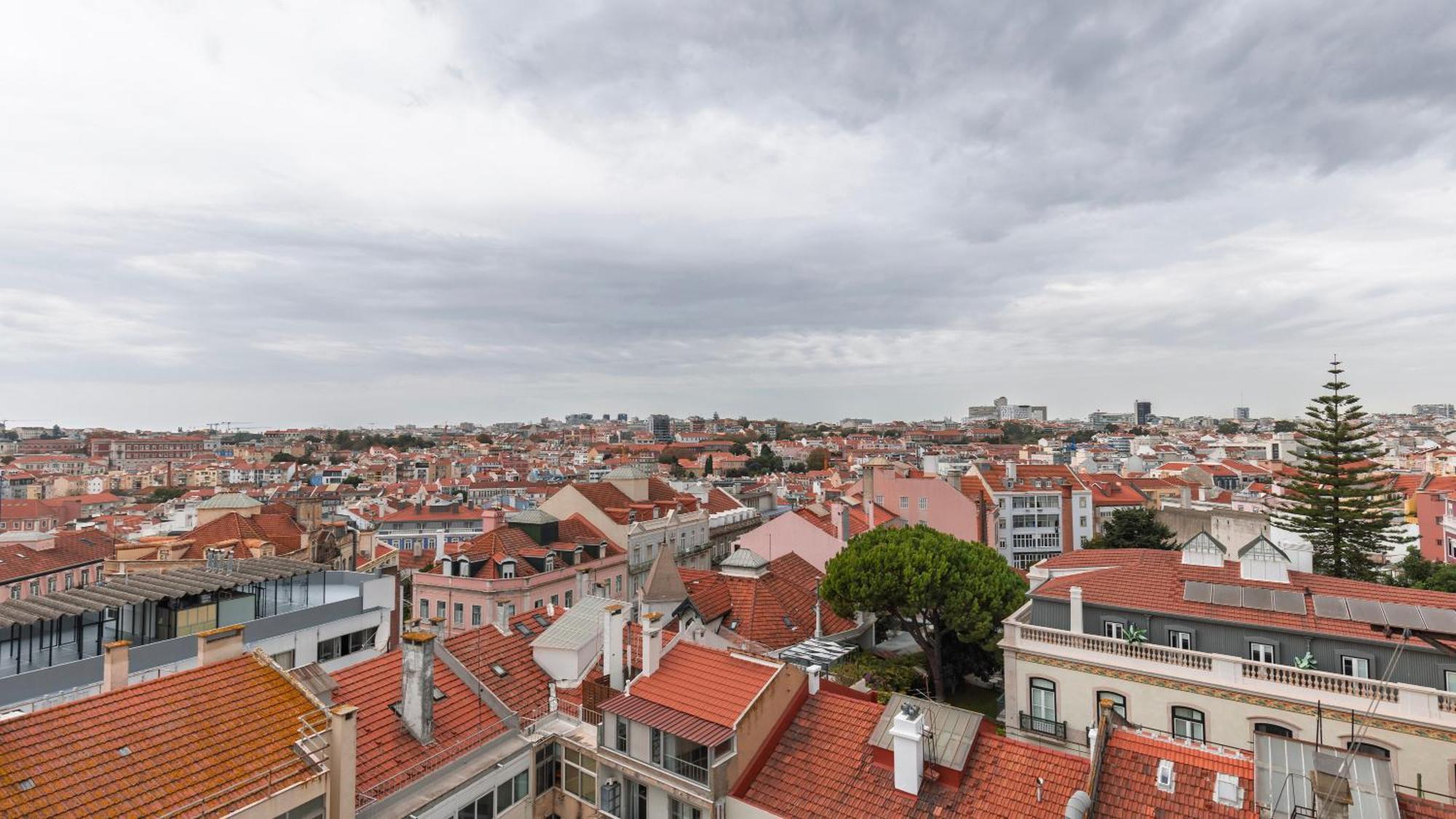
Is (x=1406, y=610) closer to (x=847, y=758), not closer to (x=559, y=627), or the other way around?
(x=847, y=758)

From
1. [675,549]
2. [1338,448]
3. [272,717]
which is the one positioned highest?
[1338,448]

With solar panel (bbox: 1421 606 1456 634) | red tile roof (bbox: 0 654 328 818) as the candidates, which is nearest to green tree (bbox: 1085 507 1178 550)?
solar panel (bbox: 1421 606 1456 634)

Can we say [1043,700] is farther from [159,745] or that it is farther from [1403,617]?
[159,745]

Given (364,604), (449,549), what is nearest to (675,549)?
(449,549)

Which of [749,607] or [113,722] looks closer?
[113,722]

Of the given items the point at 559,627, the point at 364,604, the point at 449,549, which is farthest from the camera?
the point at 449,549

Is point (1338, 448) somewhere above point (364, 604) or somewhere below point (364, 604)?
above
